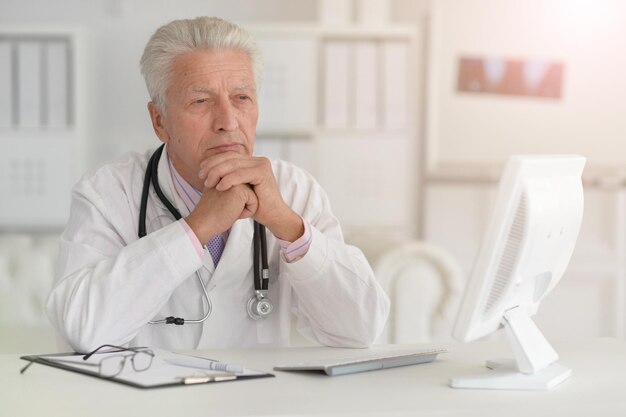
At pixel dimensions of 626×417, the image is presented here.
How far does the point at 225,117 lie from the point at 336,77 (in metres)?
1.91

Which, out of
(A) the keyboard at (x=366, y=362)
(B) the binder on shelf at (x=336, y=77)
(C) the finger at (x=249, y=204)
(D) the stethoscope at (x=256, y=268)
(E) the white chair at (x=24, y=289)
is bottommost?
(E) the white chair at (x=24, y=289)

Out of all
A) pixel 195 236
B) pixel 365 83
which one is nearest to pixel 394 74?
pixel 365 83

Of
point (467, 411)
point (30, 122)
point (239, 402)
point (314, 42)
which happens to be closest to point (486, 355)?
point (467, 411)

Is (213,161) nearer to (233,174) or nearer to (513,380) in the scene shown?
(233,174)

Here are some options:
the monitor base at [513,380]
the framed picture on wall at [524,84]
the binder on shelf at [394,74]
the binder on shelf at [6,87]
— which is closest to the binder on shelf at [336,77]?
the binder on shelf at [394,74]

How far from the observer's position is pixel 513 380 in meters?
1.48

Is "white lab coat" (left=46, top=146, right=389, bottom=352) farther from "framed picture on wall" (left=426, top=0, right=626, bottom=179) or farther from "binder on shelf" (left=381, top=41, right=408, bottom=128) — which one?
"framed picture on wall" (left=426, top=0, right=626, bottom=179)

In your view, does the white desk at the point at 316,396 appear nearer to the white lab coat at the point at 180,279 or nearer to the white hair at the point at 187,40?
the white lab coat at the point at 180,279

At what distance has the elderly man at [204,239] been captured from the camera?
5.74 ft

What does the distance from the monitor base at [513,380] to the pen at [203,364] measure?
0.34 meters

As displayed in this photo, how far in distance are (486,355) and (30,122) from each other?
2.56m

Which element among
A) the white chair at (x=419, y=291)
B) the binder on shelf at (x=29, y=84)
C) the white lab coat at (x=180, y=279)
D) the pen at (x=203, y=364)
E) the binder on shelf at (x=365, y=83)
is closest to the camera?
the pen at (x=203, y=364)

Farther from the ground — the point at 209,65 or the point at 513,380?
the point at 209,65

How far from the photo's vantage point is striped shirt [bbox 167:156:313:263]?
5.79ft
